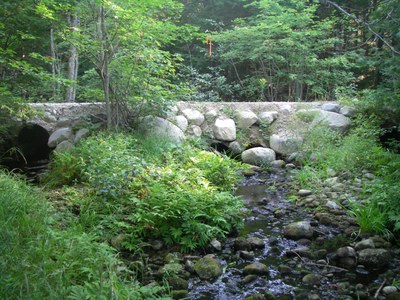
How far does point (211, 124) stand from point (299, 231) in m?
5.20

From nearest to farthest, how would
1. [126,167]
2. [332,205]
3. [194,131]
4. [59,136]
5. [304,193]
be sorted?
[126,167], [332,205], [304,193], [59,136], [194,131]

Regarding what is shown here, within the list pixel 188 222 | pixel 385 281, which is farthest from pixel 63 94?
pixel 385 281

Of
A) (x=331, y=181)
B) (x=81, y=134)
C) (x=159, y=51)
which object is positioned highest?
(x=159, y=51)

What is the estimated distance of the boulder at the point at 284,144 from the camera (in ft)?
28.5

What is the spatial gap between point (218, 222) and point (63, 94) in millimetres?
8671

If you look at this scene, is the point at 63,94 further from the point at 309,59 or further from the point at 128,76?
the point at 309,59

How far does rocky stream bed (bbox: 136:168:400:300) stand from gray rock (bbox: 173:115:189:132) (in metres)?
3.91

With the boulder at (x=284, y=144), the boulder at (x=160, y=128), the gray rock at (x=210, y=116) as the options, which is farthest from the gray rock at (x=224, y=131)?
the boulder at (x=160, y=128)

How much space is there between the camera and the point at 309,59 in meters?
11.7

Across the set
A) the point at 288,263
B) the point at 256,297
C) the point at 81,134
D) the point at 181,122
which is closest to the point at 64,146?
the point at 81,134

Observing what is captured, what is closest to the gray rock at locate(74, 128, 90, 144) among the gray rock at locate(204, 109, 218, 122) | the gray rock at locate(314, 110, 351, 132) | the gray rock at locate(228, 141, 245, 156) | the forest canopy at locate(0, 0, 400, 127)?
the forest canopy at locate(0, 0, 400, 127)

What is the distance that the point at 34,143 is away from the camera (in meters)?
8.59

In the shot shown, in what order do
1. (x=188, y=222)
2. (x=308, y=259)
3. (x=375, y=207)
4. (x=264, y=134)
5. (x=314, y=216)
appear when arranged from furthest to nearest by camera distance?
(x=264, y=134), (x=314, y=216), (x=375, y=207), (x=188, y=222), (x=308, y=259)

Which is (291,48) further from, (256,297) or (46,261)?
(46,261)
